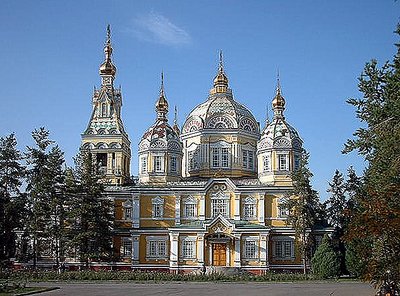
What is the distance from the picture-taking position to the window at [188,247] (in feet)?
196

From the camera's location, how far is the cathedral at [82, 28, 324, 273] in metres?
59.4

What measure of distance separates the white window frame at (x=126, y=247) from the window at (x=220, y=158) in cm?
1137

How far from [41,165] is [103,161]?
9303 millimetres

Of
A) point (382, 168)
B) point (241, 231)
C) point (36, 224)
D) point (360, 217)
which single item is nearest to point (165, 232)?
point (241, 231)

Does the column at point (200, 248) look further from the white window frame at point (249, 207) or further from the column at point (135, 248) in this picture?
the column at point (135, 248)

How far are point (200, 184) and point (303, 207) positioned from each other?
34.7ft

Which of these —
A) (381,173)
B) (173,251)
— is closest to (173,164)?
(173,251)

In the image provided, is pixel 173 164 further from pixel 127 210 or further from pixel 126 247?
pixel 126 247

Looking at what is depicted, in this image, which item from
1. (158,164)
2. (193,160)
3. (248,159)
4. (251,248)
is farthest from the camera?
(193,160)

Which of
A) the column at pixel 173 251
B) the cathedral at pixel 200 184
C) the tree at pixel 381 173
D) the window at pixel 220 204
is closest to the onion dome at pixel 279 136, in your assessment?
the cathedral at pixel 200 184

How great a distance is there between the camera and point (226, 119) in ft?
221

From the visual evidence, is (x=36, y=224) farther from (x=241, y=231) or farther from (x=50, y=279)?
(x=241, y=231)

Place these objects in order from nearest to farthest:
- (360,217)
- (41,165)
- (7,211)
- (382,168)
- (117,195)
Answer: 1. (360,217)
2. (382,168)
3. (7,211)
4. (41,165)
5. (117,195)

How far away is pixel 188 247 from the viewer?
59.9 metres
